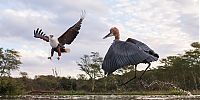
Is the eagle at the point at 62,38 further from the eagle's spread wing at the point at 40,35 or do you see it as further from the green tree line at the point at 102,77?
the green tree line at the point at 102,77

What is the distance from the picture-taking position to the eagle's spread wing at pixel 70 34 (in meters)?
6.98

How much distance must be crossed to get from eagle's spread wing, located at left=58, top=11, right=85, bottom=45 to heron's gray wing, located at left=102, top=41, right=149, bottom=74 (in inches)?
106

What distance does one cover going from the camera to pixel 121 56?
419 cm

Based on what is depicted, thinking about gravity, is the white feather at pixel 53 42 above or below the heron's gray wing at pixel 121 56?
above

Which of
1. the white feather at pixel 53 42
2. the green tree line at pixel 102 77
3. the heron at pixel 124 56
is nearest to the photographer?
the heron at pixel 124 56

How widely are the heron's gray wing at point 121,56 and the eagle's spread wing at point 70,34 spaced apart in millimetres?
2696

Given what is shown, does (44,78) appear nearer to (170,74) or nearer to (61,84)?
(61,84)

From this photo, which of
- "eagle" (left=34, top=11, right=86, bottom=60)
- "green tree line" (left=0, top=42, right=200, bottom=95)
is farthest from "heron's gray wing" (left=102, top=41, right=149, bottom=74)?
"green tree line" (left=0, top=42, right=200, bottom=95)

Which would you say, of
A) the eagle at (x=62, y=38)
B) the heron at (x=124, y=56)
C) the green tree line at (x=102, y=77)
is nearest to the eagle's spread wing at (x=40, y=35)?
the eagle at (x=62, y=38)

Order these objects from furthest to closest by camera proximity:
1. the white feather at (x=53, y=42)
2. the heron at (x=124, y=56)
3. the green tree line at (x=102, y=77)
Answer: the green tree line at (x=102, y=77), the white feather at (x=53, y=42), the heron at (x=124, y=56)

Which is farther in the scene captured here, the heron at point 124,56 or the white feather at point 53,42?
the white feather at point 53,42

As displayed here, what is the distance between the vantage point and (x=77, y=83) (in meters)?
45.5

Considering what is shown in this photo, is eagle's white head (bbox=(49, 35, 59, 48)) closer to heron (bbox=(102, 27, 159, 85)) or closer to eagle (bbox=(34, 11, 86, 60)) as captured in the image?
eagle (bbox=(34, 11, 86, 60))

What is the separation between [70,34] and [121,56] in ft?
10.3
